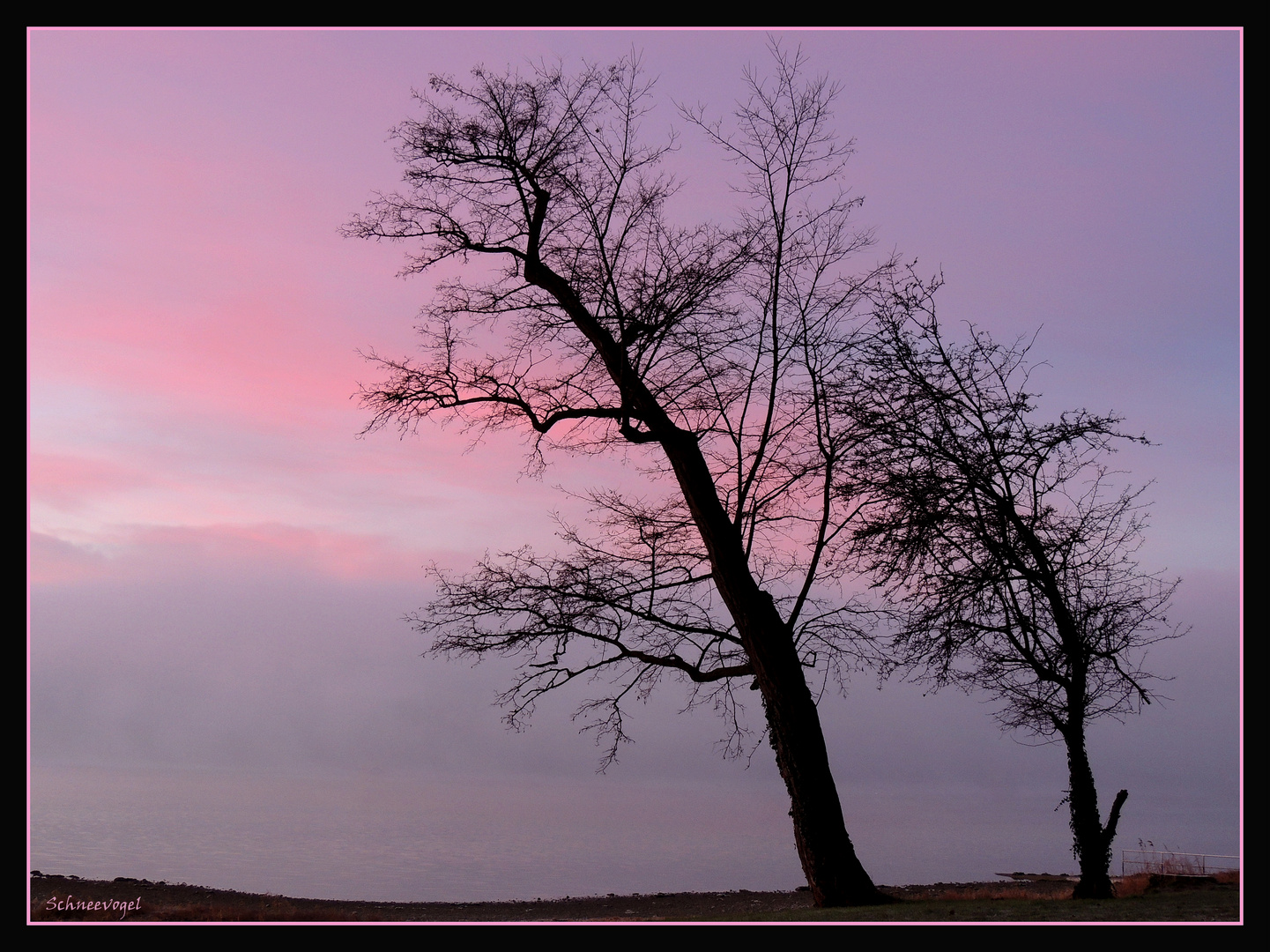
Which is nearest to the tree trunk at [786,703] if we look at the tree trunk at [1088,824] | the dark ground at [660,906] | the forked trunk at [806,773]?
the forked trunk at [806,773]

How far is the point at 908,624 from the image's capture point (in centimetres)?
1355

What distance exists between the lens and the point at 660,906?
54.1ft

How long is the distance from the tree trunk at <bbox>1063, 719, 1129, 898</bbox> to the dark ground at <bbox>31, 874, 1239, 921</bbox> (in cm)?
44

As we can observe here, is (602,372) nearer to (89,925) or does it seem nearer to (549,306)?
(549,306)

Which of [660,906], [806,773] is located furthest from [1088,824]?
[660,906]

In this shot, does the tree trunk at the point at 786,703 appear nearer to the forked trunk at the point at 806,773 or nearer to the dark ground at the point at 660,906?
the forked trunk at the point at 806,773

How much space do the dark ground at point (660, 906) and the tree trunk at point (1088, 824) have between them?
17.1 inches

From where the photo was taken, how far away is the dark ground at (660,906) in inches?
405

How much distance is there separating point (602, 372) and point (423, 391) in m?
2.44

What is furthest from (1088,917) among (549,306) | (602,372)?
(549,306)

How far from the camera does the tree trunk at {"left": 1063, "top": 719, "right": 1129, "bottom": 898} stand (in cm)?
1288

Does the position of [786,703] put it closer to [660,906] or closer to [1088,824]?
[1088,824]

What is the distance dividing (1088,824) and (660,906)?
695 cm

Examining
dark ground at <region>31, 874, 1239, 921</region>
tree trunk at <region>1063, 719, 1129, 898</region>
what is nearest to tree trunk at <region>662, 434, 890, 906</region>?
dark ground at <region>31, 874, 1239, 921</region>
